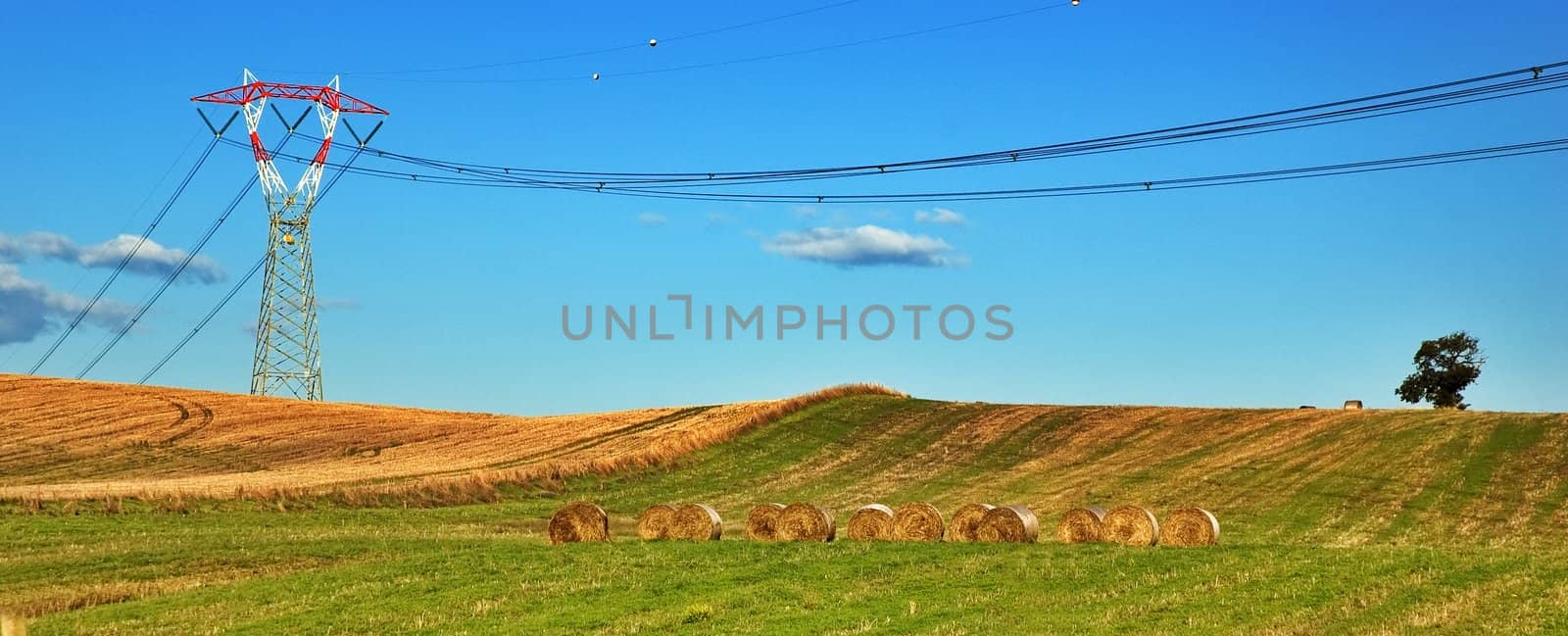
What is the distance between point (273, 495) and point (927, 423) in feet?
107

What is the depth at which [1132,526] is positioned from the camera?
31.5m

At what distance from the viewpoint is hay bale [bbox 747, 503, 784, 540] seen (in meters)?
34.0

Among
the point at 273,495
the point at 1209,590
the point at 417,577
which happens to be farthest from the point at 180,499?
the point at 1209,590

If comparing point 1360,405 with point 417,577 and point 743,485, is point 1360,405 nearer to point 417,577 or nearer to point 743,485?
point 743,485

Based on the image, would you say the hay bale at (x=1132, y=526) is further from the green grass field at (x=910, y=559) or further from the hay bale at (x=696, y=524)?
the hay bale at (x=696, y=524)

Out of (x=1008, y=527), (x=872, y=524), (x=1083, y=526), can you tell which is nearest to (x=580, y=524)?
(x=872, y=524)

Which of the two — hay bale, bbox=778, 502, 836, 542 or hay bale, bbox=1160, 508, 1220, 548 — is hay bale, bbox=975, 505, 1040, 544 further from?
hay bale, bbox=778, 502, 836, 542

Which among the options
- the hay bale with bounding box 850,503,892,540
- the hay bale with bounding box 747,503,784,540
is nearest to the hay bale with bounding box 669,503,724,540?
the hay bale with bounding box 747,503,784,540

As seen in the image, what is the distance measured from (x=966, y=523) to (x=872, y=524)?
2.38 metres

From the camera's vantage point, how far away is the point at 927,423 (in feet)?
223

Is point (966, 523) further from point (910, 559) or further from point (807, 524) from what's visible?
point (910, 559)

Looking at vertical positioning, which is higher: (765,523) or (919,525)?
(765,523)

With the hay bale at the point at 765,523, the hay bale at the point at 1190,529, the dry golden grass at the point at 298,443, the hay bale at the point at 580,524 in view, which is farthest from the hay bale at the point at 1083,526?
the dry golden grass at the point at 298,443

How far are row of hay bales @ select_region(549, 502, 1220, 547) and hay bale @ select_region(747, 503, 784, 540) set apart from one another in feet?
0.08
